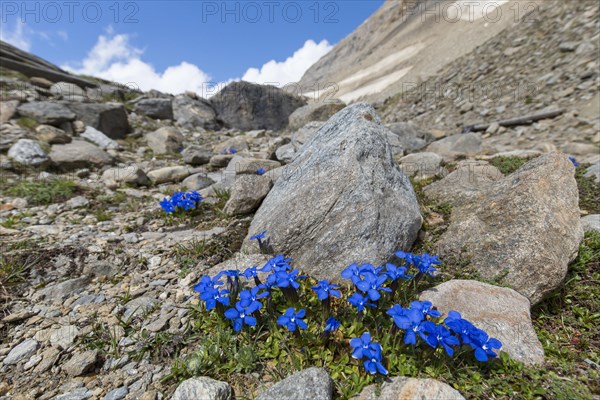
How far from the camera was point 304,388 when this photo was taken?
91.0 inches

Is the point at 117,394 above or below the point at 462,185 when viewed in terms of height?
above

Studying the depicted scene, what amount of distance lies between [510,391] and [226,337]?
7.46 feet

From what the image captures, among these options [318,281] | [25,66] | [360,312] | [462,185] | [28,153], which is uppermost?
[25,66]

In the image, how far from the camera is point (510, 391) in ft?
8.09

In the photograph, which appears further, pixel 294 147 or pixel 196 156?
pixel 196 156

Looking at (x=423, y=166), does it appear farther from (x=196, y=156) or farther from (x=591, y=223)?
(x=196, y=156)

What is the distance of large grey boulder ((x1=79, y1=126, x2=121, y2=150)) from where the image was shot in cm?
1078

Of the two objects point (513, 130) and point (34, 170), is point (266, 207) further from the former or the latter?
point (513, 130)

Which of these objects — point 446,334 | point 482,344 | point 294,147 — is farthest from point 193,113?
point 482,344

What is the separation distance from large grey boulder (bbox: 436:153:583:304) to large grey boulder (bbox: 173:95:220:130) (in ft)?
50.2

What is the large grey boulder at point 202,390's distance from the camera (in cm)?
239

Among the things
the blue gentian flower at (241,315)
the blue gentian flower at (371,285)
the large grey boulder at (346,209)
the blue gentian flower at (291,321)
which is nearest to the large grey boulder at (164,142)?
the large grey boulder at (346,209)

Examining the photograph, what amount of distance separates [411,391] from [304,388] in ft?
2.44

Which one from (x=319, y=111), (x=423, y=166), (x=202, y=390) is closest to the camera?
(x=202, y=390)
